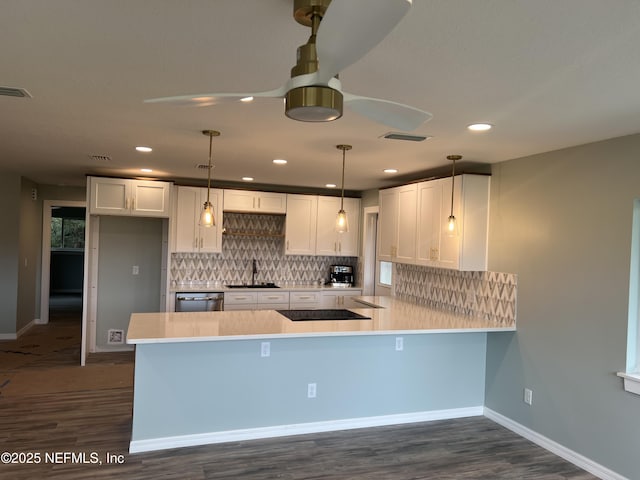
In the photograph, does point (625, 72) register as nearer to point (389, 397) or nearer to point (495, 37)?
point (495, 37)

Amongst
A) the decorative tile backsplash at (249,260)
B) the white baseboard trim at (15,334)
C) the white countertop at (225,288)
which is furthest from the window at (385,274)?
the white baseboard trim at (15,334)

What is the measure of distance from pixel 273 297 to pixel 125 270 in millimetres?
2055

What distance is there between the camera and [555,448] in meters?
3.68

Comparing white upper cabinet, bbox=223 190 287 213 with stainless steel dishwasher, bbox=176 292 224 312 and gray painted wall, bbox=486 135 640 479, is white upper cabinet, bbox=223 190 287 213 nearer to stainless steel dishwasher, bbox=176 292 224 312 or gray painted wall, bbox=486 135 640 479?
stainless steel dishwasher, bbox=176 292 224 312

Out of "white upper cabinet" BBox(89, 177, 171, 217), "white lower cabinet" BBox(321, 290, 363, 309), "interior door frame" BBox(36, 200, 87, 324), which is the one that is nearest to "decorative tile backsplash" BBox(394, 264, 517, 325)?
"white lower cabinet" BBox(321, 290, 363, 309)

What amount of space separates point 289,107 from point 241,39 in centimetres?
66

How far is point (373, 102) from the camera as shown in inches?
60.2

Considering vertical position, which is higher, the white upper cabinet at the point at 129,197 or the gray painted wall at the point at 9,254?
the white upper cabinet at the point at 129,197

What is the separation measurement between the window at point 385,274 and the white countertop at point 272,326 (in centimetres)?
175

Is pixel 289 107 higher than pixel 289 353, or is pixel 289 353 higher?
pixel 289 107

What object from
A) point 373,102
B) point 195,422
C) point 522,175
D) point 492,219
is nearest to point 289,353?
point 195,422

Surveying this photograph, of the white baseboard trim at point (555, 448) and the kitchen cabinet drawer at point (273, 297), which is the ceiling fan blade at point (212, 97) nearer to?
the white baseboard trim at point (555, 448)

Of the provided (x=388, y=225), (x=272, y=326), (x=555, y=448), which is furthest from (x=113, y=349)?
(x=555, y=448)

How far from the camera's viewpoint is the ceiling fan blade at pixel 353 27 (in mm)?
981
